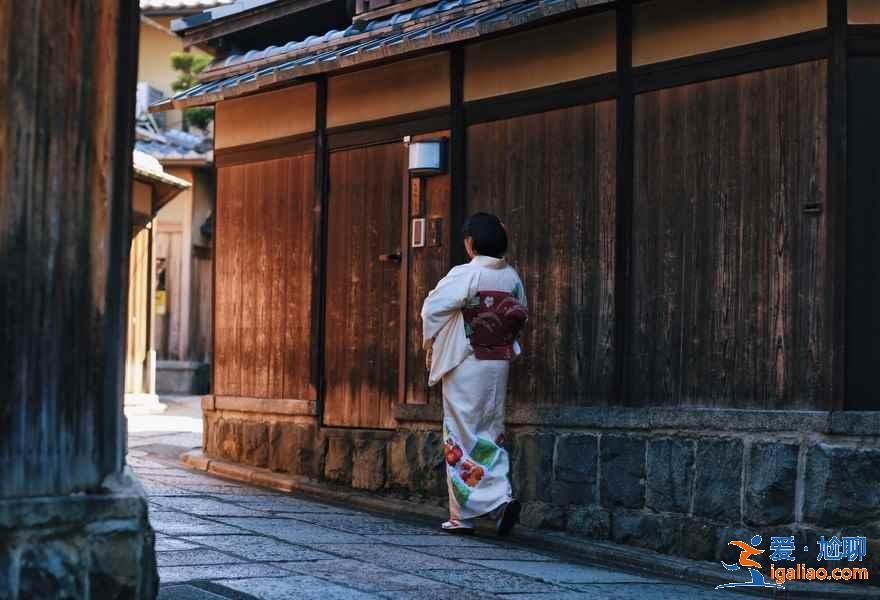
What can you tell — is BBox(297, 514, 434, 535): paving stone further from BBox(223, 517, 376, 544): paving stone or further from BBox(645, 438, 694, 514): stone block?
BBox(645, 438, 694, 514): stone block

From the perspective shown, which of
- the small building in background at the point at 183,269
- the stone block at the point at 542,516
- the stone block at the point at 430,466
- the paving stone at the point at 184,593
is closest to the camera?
the paving stone at the point at 184,593

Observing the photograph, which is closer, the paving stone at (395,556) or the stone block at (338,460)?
the paving stone at (395,556)

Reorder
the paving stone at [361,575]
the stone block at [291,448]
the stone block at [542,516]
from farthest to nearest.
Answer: the stone block at [291,448] < the stone block at [542,516] < the paving stone at [361,575]

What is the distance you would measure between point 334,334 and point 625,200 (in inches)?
134

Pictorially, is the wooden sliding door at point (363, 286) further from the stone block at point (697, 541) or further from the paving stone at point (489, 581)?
the paving stone at point (489, 581)

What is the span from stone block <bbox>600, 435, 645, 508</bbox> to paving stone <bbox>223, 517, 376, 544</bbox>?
1541 millimetres

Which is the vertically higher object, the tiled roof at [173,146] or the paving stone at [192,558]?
the tiled roof at [173,146]

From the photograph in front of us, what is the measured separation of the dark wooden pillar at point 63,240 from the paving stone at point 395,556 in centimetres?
223

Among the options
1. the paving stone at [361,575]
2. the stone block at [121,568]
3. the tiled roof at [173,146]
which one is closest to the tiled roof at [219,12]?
the paving stone at [361,575]

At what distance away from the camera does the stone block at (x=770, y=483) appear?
24.4 feet

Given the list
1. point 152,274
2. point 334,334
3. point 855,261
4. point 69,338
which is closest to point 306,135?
point 334,334

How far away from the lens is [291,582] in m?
6.21

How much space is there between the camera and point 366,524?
9039 mm

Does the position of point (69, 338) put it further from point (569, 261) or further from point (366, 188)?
point (366, 188)
